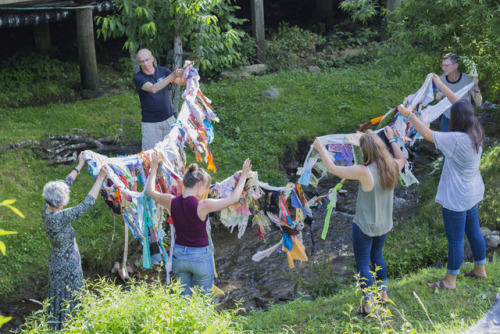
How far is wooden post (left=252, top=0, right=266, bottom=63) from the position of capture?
479 inches

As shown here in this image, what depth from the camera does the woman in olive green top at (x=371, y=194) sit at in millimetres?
4301

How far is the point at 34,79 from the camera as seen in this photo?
1112 cm

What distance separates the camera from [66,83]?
11031 mm

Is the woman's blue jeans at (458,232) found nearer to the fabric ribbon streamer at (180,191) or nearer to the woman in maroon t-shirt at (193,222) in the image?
the fabric ribbon streamer at (180,191)

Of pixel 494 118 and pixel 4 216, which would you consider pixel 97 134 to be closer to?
pixel 4 216

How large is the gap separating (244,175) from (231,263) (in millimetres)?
2498

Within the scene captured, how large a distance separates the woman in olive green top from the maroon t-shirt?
41.6 inches

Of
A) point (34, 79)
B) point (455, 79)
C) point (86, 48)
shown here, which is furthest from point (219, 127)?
point (34, 79)

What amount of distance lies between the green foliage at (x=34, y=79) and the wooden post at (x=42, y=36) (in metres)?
0.48

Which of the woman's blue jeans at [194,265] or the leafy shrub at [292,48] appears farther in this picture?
the leafy shrub at [292,48]

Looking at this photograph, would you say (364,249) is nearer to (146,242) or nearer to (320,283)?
(320,283)

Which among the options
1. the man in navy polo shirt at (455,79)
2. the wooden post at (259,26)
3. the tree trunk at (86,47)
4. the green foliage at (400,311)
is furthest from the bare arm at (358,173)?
the wooden post at (259,26)

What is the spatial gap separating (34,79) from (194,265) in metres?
8.05

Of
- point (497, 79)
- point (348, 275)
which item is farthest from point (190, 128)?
point (497, 79)
